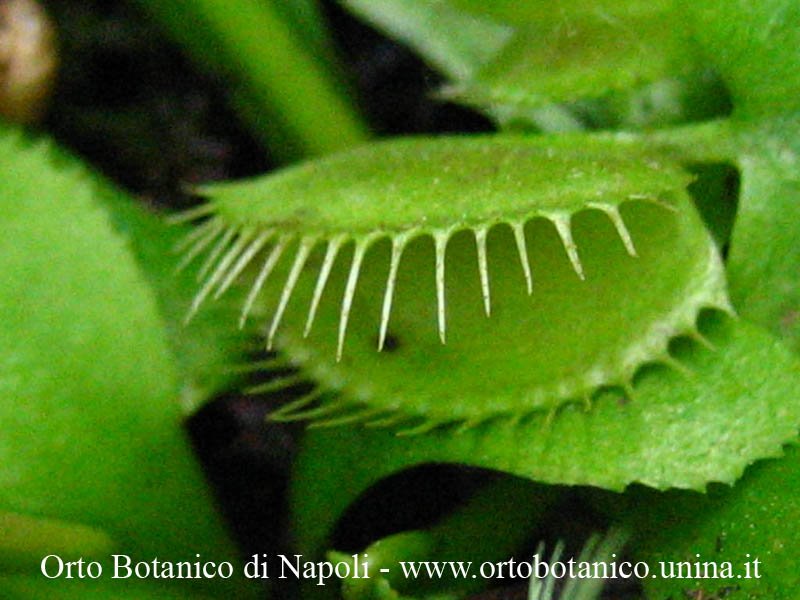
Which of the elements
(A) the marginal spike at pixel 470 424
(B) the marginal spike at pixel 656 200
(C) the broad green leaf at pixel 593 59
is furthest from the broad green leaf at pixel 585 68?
(A) the marginal spike at pixel 470 424

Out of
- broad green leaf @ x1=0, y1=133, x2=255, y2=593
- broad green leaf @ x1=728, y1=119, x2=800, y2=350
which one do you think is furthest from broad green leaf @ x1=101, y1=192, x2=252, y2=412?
broad green leaf @ x1=728, y1=119, x2=800, y2=350

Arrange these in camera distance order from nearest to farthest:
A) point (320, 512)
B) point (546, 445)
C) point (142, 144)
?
point (546, 445)
point (320, 512)
point (142, 144)

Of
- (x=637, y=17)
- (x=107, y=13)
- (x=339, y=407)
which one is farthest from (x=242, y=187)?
(x=107, y=13)

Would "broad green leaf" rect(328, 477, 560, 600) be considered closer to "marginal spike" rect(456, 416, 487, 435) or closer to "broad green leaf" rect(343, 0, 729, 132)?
"marginal spike" rect(456, 416, 487, 435)

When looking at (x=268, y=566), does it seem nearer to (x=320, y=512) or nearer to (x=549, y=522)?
(x=320, y=512)

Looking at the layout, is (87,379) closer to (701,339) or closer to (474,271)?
(474,271)

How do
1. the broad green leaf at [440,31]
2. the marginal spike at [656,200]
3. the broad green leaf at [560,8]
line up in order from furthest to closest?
1. the broad green leaf at [440,31]
2. the broad green leaf at [560,8]
3. the marginal spike at [656,200]

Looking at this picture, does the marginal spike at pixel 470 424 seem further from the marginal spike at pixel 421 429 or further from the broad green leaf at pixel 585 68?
the broad green leaf at pixel 585 68
